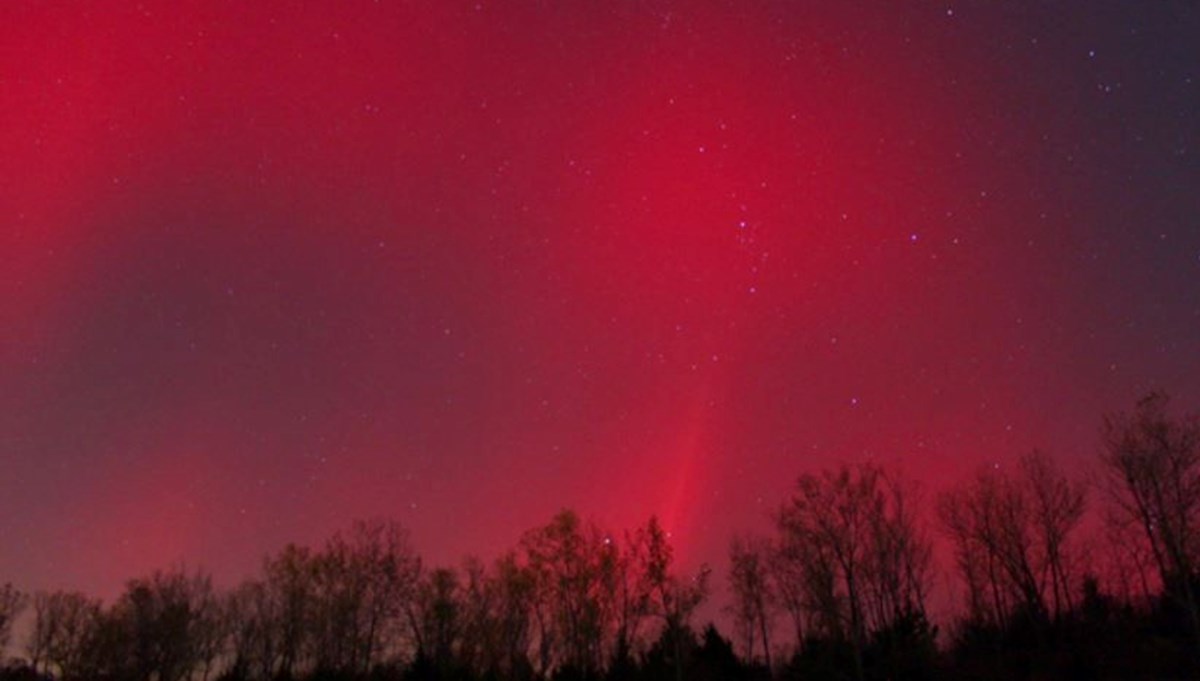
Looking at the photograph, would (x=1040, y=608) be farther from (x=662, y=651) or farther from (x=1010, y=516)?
(x=662, y=651)

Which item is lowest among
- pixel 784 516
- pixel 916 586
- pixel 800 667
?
pixel 800 667

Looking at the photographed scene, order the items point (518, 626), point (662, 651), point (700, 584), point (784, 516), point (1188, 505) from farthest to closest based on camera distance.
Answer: point (518, 626) < point (700, 584) < point (784, 516) < point (662, 651) < point (1188, 505)

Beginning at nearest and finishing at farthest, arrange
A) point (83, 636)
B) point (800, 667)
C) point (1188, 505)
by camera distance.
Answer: point (1188, 505), point (800, 667), point (83, 636)

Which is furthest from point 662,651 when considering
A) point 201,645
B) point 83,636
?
point 83,636

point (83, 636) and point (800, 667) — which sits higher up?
point (83, 636)

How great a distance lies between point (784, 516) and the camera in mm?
57094

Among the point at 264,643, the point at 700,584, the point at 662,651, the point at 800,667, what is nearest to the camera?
the point at 800,667

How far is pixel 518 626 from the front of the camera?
70.3 metres

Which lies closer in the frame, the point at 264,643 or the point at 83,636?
the point at 264,643

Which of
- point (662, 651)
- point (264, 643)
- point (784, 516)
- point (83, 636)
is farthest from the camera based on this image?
point (83, 636)

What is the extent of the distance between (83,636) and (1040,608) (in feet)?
253

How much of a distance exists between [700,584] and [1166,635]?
2835cm

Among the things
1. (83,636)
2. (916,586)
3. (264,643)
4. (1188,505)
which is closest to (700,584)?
(916,586)

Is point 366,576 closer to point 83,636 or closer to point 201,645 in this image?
point 201,645
